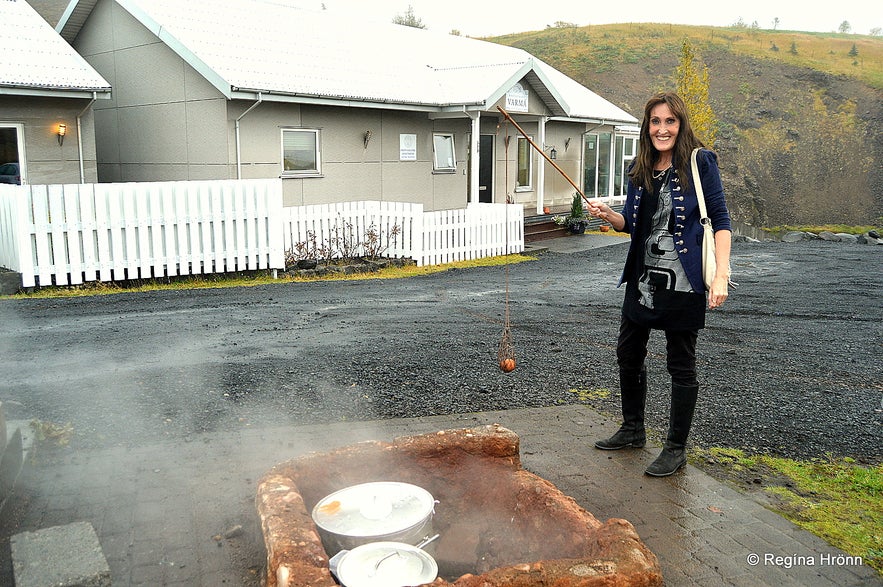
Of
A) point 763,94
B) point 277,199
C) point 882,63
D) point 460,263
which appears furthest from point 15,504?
point 882,63

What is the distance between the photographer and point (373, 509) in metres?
3.19

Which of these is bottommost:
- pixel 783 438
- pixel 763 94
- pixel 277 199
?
pixel 783 438

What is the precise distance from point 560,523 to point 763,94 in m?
51.4

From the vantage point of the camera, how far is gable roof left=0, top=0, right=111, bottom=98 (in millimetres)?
13297

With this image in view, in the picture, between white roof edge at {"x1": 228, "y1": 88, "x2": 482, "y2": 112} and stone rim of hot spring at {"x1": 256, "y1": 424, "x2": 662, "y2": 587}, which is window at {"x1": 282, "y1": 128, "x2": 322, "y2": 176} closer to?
white roof edge at {"x1": 228, "y1": 88, "x2": 482, "y2": 112}

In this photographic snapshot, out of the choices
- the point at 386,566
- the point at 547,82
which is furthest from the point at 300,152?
the point at 386,566

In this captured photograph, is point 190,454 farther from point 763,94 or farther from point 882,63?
point 882,63

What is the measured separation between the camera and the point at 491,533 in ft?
11.5

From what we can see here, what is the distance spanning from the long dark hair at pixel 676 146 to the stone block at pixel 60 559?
134 inches

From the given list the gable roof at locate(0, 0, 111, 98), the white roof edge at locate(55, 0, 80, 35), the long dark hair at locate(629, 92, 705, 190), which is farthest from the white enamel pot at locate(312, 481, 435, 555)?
the white roof edge at locate(55, 0, 80, 35)

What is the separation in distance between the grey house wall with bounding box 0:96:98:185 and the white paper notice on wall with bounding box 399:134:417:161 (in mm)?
6701

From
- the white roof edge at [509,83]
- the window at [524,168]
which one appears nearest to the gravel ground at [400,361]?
the white roof edge at [509,83]

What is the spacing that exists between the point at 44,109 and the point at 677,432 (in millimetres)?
13775

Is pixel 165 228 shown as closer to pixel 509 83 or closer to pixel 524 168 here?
pixel 509 83
